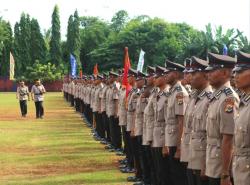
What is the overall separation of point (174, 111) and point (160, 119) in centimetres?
63

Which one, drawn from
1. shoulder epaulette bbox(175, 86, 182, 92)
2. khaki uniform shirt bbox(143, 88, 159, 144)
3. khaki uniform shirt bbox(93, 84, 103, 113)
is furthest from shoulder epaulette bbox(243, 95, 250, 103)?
khaki uniform shirt bbox(93, 84, 103, 113)

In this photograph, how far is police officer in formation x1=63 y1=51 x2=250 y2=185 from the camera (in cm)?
492

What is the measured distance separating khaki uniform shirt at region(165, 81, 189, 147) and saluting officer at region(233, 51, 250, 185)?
2.48 meters

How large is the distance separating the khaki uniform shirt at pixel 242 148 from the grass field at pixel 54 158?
475 centimetres

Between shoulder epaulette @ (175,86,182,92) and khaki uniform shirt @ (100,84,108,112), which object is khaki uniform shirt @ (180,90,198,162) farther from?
khaki uniform shirt @ (100,84,108,112)

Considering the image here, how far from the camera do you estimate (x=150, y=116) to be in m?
8.58

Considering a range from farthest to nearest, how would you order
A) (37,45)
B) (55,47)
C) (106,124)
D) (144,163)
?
(37,45), (55,47), (106,124), (144,163)

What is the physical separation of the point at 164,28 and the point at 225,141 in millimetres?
62423

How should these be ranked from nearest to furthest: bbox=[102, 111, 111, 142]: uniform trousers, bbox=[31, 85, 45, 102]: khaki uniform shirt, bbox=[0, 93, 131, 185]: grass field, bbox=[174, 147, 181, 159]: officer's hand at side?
bbox=[174, 147, 181, 159]: officer's hand at side, bbox=[0, 93, 131, 185]: grass field, bbox=[102, 111, 111, 142]: uniform trousers, bbox=[31, 85, 45, 102]: khaki uniform shirt

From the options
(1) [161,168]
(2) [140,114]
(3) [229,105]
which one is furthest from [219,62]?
(2) [140,114]

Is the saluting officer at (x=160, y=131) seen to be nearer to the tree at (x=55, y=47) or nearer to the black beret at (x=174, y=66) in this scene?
the black beret at (x=174, y=66)

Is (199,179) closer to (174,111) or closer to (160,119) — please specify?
(174,111)

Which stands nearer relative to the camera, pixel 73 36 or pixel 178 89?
pixel 178 89

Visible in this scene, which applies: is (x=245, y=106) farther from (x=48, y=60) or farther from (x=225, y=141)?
(x=48, y=60)
